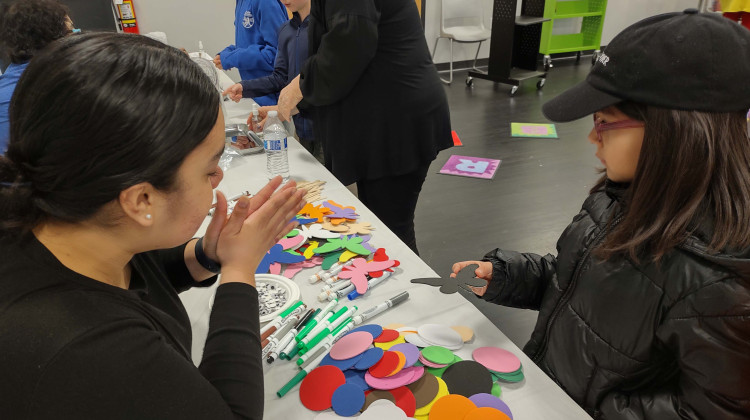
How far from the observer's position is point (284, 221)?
2.93ft

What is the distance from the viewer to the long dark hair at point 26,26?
172 cm

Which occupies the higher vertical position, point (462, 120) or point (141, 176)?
point (141, 176)

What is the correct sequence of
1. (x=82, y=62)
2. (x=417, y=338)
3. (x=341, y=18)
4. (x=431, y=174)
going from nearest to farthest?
(x=82, y=62) → (x=417, y=338) → (x=341, y=18) → (x=431, y=174)

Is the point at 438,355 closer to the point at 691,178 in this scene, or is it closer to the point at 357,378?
the point at 357,378

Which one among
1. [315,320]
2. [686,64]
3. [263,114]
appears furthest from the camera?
[263,114]

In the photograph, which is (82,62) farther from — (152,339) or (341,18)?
(341,18)

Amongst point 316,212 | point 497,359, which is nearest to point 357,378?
→ point 497,359

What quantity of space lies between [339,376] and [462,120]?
159 inches

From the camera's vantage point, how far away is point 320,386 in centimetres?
90

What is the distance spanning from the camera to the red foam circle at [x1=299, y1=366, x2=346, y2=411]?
874 mm

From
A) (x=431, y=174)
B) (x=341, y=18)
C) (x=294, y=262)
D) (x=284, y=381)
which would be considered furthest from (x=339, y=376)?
(x=431, y=174)

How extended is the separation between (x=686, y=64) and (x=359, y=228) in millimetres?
904

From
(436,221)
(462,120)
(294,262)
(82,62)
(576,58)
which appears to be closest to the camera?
(82,62)

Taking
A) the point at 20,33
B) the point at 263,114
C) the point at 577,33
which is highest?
the point at 20,33
